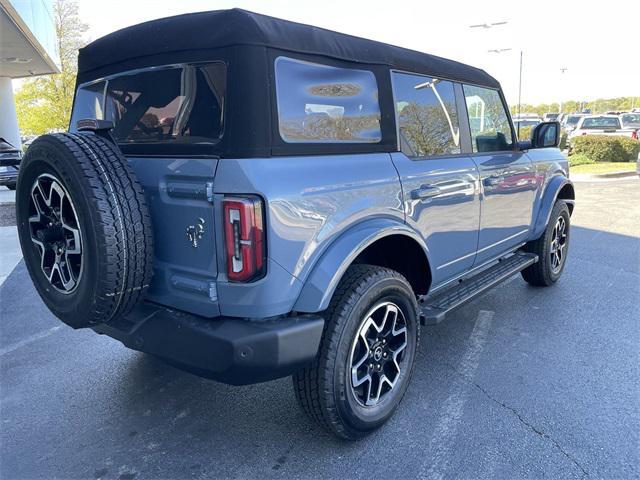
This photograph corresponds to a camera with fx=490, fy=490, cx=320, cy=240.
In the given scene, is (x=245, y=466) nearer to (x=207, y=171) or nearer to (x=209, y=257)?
(x=209, y=257)

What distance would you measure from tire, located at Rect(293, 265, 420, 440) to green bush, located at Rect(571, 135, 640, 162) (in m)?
17.1

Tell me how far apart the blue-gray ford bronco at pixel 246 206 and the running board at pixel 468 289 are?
0.09m

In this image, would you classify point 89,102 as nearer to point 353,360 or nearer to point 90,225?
point 90,225

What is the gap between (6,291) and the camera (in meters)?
5.34

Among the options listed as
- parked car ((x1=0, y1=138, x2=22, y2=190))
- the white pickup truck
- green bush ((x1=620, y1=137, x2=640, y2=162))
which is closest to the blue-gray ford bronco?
parked car ((x1=0, y1=138, x2=22, y2=190))

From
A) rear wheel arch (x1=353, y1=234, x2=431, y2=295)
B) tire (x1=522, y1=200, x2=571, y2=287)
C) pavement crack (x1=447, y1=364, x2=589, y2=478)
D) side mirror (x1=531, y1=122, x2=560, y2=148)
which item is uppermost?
side mirror (x1=531, y1=122, x2=560, y2=148)

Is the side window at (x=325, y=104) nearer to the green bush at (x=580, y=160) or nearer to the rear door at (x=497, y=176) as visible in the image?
the rear door at (x=497, y=176)

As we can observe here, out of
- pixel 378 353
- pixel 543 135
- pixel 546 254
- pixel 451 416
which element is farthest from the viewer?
pixel 546 254

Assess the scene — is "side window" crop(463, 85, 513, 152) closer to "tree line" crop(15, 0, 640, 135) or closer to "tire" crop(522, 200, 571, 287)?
"tire" crop(522, 200, 571, 287)

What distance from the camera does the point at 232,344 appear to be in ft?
6.84

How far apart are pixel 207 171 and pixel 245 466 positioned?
58.0 inches

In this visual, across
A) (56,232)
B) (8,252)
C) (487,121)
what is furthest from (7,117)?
(487,121)

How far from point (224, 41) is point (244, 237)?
35.2 inches

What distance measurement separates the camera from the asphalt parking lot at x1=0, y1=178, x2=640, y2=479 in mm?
2459
